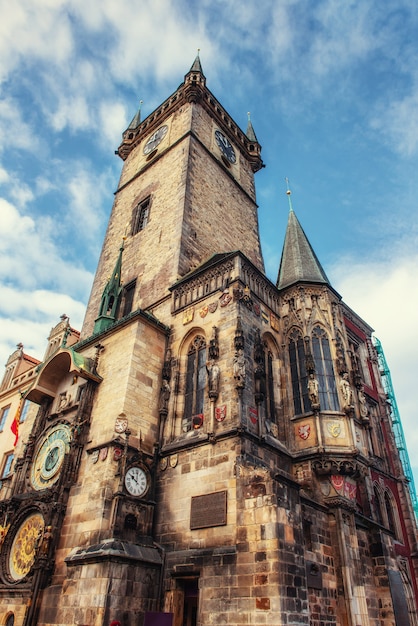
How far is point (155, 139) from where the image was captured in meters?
27.4

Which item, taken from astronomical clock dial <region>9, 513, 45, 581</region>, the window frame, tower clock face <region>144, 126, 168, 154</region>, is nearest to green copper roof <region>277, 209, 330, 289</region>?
the window frame

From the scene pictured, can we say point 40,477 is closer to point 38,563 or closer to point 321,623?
point 38,563

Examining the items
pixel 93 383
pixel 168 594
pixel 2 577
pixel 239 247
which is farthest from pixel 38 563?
pixel 239 247

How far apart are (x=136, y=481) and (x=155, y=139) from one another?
70.0 ft

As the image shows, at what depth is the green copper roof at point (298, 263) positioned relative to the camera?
17.3 meters

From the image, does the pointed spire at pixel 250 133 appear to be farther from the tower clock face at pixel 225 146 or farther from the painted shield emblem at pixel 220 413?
the painted shield emblem at pixel 220 413

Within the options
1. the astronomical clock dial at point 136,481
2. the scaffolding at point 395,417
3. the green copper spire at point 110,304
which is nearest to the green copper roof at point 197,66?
the green copper spire at point 110,304

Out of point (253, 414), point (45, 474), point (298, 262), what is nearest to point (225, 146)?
point (298, 262)

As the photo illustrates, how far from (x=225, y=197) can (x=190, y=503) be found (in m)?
16.8

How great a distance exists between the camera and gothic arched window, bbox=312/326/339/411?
552 inches

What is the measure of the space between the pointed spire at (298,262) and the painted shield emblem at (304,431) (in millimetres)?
5534

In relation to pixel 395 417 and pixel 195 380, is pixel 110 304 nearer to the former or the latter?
pixel 195 380

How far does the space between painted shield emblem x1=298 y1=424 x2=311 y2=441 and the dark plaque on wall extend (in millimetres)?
3780

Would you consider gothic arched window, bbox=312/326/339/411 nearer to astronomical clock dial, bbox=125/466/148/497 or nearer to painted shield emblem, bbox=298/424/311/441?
painted shield emblem, bbox=298/424/311/441
